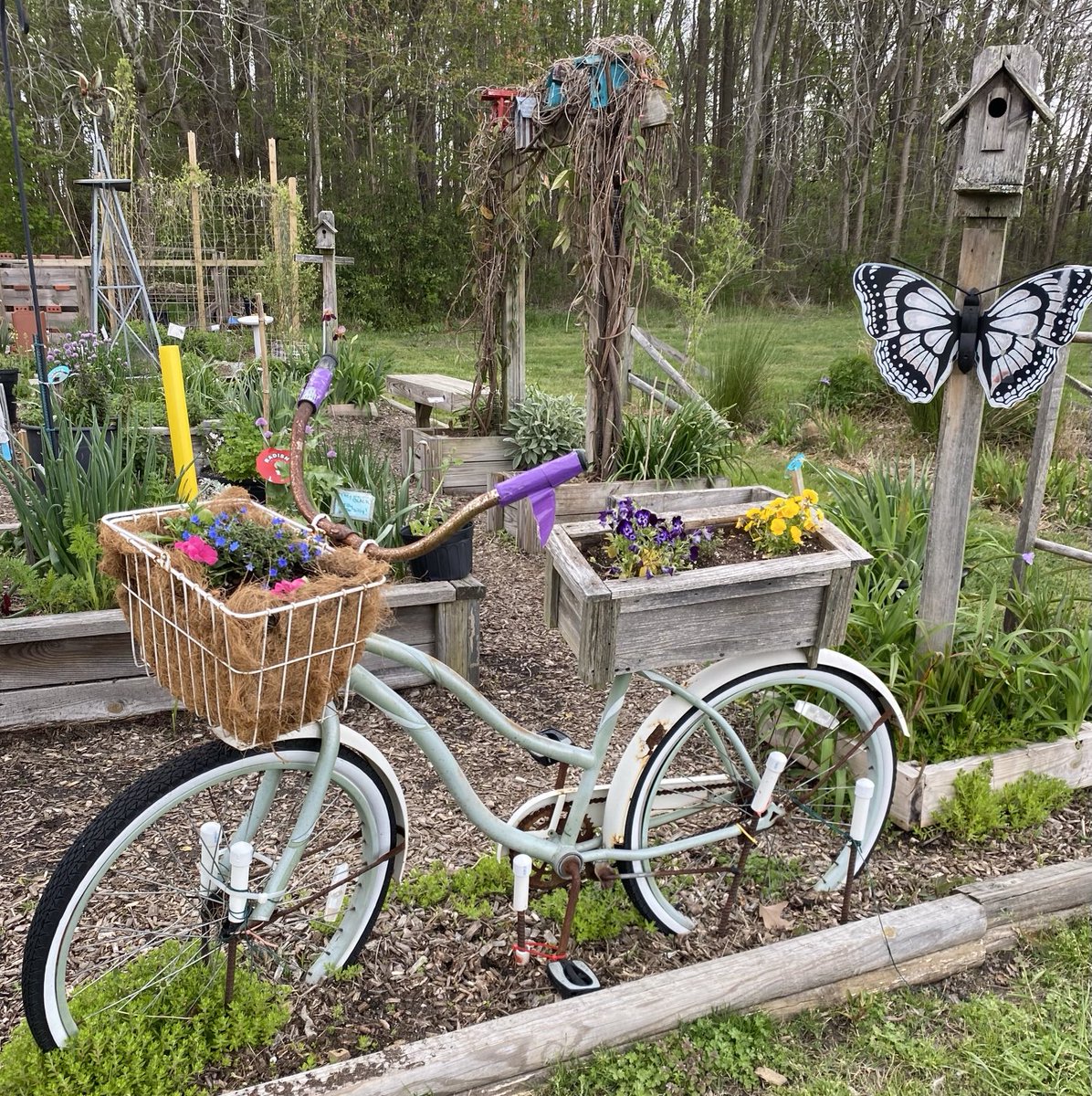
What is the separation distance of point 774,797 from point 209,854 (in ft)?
4.29

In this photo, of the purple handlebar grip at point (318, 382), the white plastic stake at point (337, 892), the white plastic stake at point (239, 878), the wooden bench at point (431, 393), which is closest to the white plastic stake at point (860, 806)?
the white plastic stake at point (337, 892)

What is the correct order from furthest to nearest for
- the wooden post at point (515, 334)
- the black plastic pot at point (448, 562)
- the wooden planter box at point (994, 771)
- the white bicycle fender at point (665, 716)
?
1. the wooden post at point (515, 334)
2. the black plastic pot at point (448, 562)
3. the wooden planter box at point (994, 771)
4. the white bicycle fender at point (665, 716)

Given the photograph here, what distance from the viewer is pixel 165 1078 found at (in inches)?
65.1

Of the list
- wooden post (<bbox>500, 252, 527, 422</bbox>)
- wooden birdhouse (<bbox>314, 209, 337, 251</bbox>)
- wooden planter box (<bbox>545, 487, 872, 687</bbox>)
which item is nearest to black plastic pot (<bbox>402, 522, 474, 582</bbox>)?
wooden planter box (<bbox>545, 487, 872, 687</bbox>)

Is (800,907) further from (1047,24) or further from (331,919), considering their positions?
(1047,24)

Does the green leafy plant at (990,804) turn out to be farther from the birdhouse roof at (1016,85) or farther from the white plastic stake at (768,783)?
the birdhouse roof at (1016,85)

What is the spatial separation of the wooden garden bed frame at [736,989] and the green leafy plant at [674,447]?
281cm

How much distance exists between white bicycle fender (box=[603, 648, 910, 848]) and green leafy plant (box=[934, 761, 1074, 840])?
0.74 m

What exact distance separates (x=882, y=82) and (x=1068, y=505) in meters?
14.9

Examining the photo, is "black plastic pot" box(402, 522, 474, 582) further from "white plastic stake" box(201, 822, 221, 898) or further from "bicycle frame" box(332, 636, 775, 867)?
"white plastic stake" box(201, 822, 221, 898)

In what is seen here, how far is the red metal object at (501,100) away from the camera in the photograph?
184 inches

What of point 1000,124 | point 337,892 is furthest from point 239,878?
point 1000,124

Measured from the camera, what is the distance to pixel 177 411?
2.86m

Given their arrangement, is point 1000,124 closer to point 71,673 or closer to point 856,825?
point 856,825
